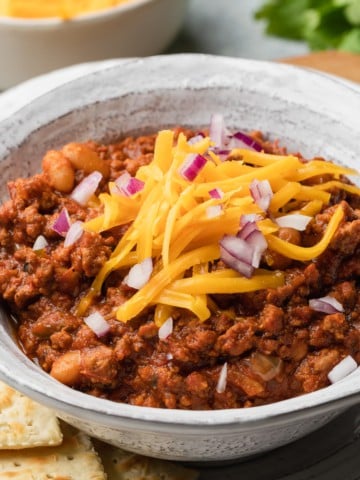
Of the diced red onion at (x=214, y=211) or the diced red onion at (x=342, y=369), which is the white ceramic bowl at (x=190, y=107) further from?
the diced red onion at (x=214, y=211)

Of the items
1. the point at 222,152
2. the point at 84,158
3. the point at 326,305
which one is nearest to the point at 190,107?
the point at 222,152

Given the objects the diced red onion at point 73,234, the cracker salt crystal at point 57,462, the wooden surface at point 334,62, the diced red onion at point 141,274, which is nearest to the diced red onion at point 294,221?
the diced red onion at point 141,274

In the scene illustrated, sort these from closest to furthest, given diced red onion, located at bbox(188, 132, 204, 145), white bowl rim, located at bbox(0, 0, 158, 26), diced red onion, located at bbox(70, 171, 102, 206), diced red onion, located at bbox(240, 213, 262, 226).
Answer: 1. diced red onion, located at bbox(240, 213, 262, 226)
2. diced red onion, located at bbox(70, 171, 102, 206)
3. diced red onion, located at bbox(188, 132, 204, 145)
4. white bowl rim, located at bbox(0, 0, 158, 26)

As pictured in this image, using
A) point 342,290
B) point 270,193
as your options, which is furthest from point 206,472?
point 270,193

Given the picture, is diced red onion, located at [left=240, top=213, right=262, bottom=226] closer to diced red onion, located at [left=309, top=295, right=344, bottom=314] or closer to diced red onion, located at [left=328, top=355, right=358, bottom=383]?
diced red onion, located at [left=309, top=295, right=344, bottom=314]

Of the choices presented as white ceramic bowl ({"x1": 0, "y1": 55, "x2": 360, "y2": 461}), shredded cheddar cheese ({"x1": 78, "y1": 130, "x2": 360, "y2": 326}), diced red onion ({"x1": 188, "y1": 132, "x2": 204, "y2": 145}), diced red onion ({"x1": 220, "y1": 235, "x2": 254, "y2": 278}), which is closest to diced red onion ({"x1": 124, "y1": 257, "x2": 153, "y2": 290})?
shredded cheddar cheese ({"x1": 78, "y1": 130, "x2": 360, "y2": 326})

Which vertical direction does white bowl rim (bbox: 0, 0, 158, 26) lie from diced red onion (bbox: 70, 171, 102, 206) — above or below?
above

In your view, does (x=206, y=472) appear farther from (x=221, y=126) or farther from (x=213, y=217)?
(x=221, y=126)
